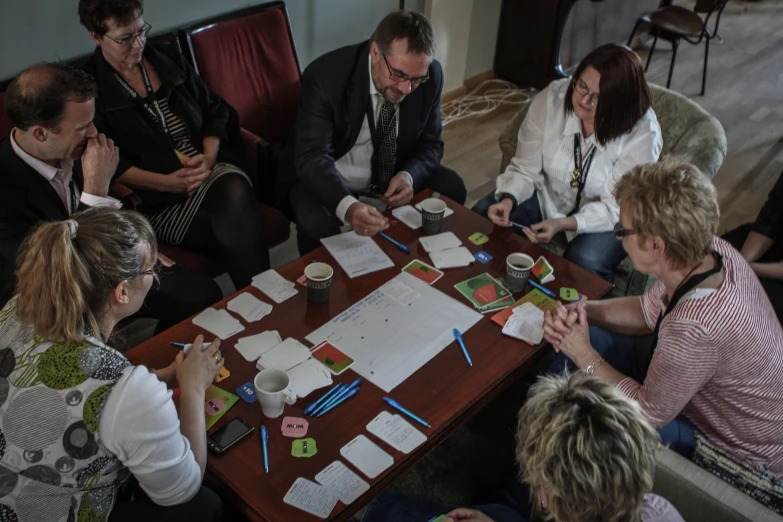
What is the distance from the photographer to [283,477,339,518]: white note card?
4.96 ft

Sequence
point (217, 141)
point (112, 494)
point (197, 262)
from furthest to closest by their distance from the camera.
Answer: point (217, 141), point (197, 262), point (112, 494)

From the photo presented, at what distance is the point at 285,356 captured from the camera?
6.13 ft

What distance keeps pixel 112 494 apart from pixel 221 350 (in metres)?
0.47

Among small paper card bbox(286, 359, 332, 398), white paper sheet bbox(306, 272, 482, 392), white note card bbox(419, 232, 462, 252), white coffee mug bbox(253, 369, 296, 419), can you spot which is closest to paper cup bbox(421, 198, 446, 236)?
white note card bbox(419, 232, 462, 252)

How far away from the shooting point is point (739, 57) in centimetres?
571

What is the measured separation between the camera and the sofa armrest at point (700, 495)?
4.83 feet

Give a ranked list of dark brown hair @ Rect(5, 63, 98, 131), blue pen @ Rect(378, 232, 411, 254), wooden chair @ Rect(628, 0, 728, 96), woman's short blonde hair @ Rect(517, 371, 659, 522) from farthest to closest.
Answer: wooden chair @ Rect(628, 0, 728, 96)
blue pen @ Rect(378, 232, 411, 254)
dark brown hair @ Rect(5, 63, 98, 131)
woman's short blonde hair @ Rect(517, 371, 659, 522)

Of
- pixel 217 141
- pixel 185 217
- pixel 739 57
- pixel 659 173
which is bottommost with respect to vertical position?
pixel 739 57

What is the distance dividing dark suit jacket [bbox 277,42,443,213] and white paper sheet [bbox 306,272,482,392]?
634 mm

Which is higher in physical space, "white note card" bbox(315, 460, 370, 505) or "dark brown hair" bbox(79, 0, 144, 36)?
"dark brown hair" bbox(79, 0, 144, 36)

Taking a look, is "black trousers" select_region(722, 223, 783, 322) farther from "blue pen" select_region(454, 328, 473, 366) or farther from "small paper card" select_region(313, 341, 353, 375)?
"small paper card" select_region(313, 341, 353, 375)

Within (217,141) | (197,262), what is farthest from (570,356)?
(217,141)

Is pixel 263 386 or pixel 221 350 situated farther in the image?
pixel 221 350

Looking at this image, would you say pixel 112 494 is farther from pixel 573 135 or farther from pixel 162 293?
pixel 573 135
